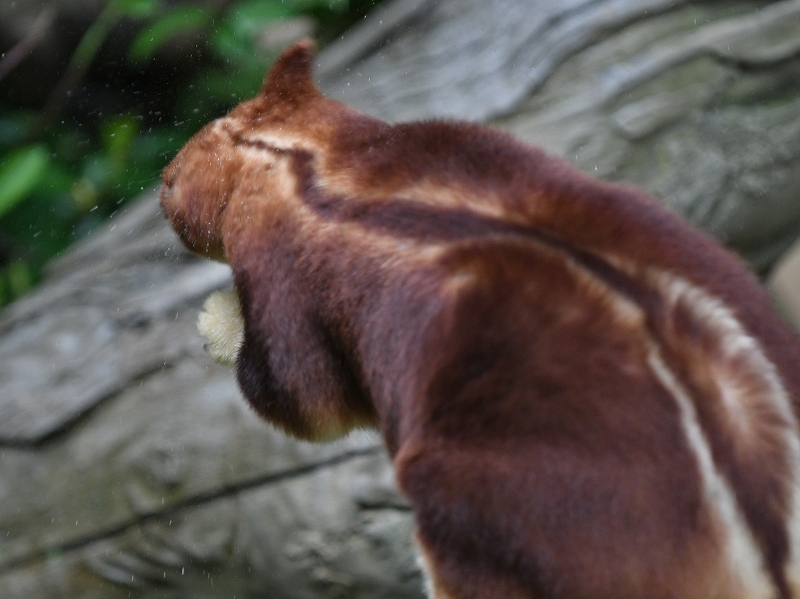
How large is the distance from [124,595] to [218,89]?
1846mm

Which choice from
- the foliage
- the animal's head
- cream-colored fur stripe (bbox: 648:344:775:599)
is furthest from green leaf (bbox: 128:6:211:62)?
cream-colored fur stripe (bbox: 648:344:775:599)

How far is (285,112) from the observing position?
1.83 meters

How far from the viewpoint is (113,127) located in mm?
3775

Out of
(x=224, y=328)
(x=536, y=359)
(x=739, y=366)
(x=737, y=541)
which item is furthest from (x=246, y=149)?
(x=737, y=541)

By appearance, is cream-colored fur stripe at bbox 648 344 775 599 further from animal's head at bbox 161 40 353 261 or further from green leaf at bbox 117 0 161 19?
green leaf at bbox 117 0 161 19

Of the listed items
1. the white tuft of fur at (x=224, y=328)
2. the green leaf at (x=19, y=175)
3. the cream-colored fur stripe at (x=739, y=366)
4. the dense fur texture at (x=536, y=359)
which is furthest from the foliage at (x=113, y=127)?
the cream-colored fur stripe at (x=739, y=366)

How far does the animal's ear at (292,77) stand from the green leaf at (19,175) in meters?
1.54

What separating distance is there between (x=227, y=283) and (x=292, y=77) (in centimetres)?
80

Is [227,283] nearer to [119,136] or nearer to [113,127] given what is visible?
[119,136]

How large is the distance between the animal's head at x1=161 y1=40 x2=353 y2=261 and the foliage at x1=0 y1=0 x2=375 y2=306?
1.27 m

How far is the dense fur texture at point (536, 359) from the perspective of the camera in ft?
4.08

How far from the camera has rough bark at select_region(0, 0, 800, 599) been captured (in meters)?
2.36

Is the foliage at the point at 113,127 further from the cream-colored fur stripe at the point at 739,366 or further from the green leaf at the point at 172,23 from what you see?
the cream-colored fur stripe at the point at 739,366

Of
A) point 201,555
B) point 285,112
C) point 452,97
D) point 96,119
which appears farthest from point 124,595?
point 96,119
